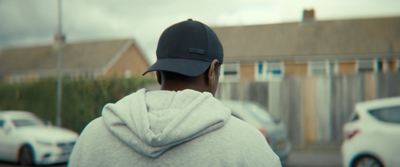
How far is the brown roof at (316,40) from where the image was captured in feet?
80.3

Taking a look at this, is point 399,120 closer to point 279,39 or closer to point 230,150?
point 230,150

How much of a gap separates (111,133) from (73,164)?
0.75 feet

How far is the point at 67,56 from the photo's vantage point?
36.3 m

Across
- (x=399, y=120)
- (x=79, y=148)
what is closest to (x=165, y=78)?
(x=79, y=148)

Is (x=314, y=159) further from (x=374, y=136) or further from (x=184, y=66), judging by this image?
(x=184, y=66)

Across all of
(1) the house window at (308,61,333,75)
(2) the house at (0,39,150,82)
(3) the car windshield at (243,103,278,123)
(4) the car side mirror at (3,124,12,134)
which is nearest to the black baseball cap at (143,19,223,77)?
(3) the car windshield at (243,103,278,123)

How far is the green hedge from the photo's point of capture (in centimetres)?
1387

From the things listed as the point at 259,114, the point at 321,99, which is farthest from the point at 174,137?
the point at 321,99

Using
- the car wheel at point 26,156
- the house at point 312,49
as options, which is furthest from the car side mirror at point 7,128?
the house at point 312,49

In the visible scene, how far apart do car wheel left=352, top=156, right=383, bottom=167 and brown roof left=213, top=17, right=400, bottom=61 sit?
19134 mm

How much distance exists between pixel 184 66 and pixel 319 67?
24.8m

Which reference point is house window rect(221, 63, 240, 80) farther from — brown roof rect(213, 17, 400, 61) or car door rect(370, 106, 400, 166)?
car door rect(370, 106, 400, 166)

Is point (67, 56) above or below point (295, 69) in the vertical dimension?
above

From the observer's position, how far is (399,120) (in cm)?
620
